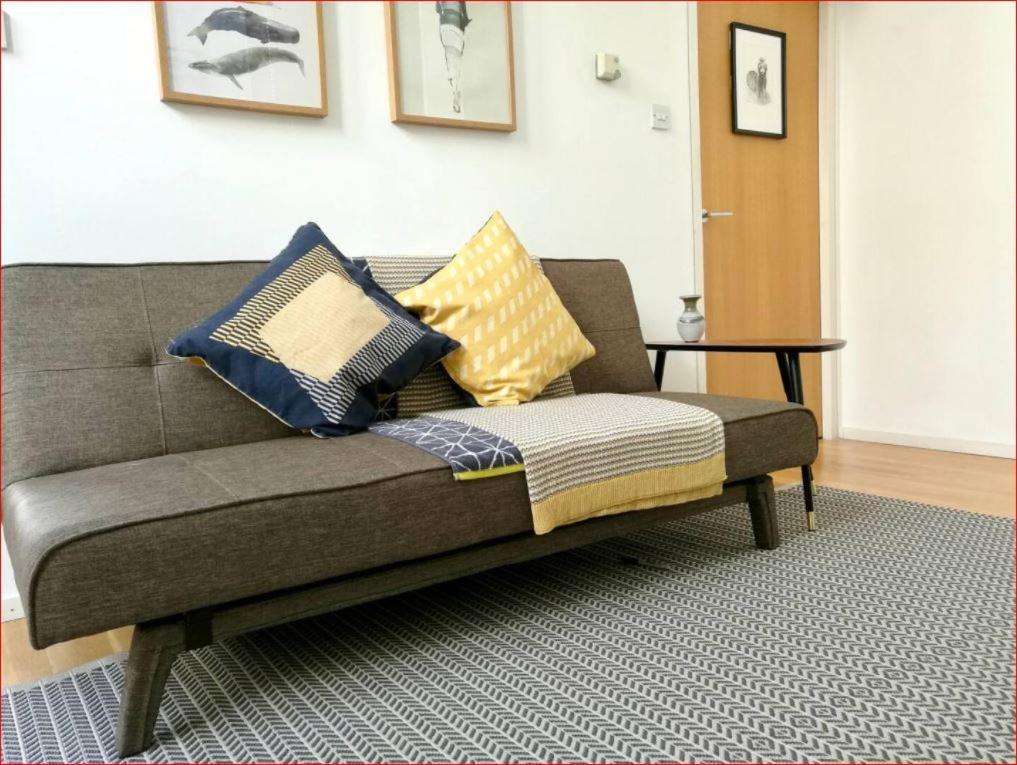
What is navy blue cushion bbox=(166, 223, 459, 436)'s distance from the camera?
5.65 ft

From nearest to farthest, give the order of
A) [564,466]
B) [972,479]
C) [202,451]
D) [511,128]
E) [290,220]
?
[564,466] < [202,451] < [290,220] < [511,128] < [972,479]

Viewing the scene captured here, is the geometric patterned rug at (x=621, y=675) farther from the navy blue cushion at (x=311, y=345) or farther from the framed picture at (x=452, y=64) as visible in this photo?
the framed picture at (x=452, y=64)

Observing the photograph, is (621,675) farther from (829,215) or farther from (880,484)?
(829,215)

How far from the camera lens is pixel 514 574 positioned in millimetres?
2043

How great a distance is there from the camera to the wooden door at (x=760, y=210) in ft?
10.7

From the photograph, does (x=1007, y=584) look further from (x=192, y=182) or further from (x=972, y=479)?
(x=192, y=182)

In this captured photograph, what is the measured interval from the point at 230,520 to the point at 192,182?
1.24m

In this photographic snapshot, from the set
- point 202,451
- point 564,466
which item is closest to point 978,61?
point 564,466

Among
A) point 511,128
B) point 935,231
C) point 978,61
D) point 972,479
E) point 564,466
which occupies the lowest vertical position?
point 972,479

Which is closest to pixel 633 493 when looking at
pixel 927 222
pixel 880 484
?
pixel 880 484

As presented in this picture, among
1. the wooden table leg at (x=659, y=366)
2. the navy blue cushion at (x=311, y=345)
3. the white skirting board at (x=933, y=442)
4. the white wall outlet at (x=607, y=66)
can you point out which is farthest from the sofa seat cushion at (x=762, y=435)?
the white skirting board at (x=933, y=442)

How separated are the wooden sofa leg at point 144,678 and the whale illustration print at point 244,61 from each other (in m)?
1.54

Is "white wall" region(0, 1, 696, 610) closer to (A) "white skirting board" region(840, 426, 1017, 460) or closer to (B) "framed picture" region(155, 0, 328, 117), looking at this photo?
(B) "framed picture" region(155, 0, 328, 117)

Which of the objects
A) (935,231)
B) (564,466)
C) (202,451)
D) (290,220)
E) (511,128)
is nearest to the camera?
(564,466)
